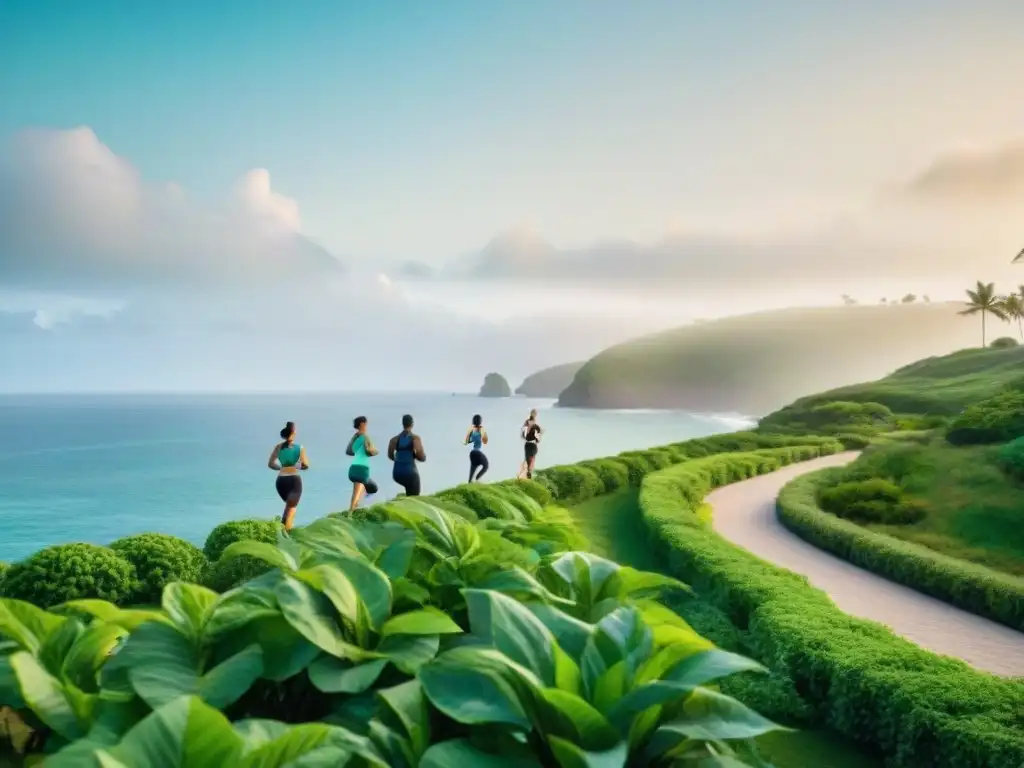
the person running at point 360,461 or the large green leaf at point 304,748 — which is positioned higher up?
the large green leaf at point 304,748

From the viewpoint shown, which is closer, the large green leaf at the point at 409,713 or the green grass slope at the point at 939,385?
the large green leaf at the point at 409,713

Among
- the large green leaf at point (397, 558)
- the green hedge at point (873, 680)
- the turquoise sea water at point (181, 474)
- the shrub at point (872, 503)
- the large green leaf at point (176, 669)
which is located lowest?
the turquoise sea water at point (181, 474)

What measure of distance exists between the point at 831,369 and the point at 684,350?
107ft

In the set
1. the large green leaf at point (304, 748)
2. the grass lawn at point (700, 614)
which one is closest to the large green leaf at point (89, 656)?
the large green leaf at point (304, 748)

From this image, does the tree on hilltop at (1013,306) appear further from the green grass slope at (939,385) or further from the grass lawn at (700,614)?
the grass lawn at (700,614)

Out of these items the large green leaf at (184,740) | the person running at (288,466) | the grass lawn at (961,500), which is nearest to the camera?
the large green leaf at (184,740)

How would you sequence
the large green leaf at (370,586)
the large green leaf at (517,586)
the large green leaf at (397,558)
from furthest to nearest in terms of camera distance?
the large green leaf at (397,558) → the large green leaf at (517,586) → the large green leaf at (370,586)

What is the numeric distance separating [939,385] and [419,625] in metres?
59.1

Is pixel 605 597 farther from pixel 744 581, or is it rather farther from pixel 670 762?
pixel 744 581

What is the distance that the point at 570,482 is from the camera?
1700 cm

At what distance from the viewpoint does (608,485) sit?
729 inches

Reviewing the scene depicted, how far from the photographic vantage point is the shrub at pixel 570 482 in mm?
16672

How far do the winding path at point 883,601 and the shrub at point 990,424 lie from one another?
7197mm

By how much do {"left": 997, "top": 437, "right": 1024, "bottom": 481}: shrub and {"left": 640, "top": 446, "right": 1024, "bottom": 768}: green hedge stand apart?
10.3 meters
